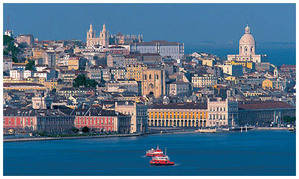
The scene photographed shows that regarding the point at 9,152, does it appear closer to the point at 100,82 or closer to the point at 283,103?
the point at 283,103

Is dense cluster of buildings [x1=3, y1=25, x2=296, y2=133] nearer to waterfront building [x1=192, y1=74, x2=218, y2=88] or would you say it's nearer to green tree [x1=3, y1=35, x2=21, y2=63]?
waterfront building [x1=192, y1=74, x2=218, y2=88]

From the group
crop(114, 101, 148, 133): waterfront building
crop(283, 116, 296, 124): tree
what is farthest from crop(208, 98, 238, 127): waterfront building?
crop(114, 101, 148, 133): waterfront building

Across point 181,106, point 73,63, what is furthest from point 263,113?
point 73,63

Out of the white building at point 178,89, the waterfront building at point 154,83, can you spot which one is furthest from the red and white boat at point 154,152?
the white building at point 178,89

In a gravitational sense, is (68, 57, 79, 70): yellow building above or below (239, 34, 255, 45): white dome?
below

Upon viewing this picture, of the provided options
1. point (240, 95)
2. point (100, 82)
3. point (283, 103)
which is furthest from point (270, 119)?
point (100, 82)

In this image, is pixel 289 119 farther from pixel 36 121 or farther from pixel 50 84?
pixel 50 84
